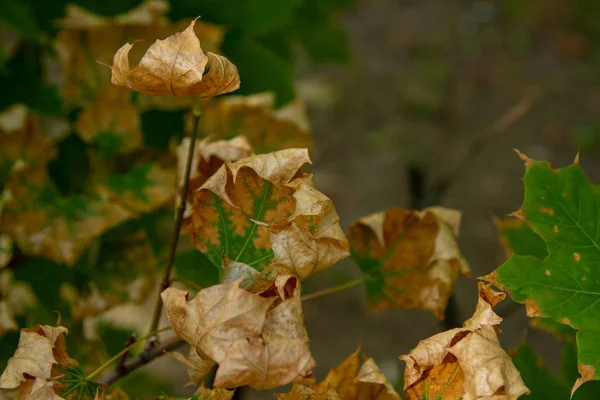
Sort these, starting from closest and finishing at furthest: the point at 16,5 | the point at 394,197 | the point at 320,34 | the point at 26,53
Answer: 1. the point at 16,5
2. the point at 26,53
3. the point at 320,34
4. the point at 394,197

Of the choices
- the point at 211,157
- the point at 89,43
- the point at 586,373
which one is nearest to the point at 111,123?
the point at 89,43

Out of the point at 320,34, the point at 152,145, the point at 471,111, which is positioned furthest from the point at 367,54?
the point at 152,145

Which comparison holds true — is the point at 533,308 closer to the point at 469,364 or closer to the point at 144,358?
the point at 469,364

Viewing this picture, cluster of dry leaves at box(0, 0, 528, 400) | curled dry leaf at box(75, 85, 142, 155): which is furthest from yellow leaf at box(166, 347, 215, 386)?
curled dry leaf at box(75, 85, 142, 155)

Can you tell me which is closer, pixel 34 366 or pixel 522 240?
pixel 34 366

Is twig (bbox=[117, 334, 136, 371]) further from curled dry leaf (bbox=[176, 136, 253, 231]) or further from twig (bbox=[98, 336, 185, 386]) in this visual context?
curled dry leaf (bbox=[176, 136, 253, 231])

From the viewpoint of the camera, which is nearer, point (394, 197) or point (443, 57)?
point (394, 197)

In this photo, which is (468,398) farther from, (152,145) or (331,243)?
(152,145)

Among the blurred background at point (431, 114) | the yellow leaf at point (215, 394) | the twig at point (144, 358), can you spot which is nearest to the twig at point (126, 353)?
the twig at point (144, 358)
